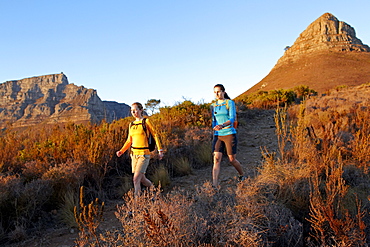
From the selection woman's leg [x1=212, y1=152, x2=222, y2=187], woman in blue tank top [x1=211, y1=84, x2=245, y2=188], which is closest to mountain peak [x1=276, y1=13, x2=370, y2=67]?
woman in blue tank top [x1=211, y1=84, x2=245, y2=188]

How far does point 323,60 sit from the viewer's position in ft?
173

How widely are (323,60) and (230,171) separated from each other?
58166mm

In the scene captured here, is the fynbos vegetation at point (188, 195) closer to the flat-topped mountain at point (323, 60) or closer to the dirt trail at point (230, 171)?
the dirt trail at point (230, 171)

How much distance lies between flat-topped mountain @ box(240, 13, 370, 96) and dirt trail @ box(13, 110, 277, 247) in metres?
31.0

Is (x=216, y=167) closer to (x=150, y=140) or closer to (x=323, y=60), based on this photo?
(x=150, y=140)

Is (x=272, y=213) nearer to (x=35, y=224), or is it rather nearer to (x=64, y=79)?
(x=35, y=224)

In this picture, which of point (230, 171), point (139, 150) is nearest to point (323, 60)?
point (230, 171)

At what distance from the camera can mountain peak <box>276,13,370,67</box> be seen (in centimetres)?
5931

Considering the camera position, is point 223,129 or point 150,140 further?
point 223,129

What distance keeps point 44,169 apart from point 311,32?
8269 centimetres

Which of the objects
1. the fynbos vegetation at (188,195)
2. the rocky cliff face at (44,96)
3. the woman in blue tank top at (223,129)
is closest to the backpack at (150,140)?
the fynbos vegetation at (188,195)

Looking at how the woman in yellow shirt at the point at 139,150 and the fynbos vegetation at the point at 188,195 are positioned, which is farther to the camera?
the woman in yellow shirt at the point at 139,150

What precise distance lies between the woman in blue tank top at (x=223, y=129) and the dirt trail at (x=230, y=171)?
1.28 ft

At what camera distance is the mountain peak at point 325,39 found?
59.3 meters
